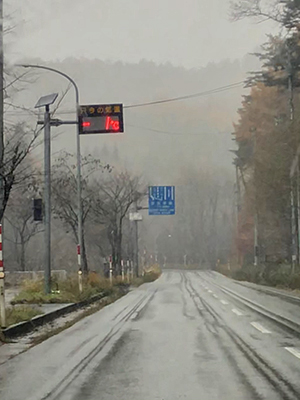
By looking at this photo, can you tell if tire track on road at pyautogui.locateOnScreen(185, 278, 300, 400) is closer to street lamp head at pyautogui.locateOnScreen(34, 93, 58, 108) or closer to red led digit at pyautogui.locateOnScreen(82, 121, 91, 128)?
red led digit at pyautogui.locateOnScreen(82, 121, 91, 128)

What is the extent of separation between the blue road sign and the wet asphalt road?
104 ft

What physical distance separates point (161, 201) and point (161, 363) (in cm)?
3837

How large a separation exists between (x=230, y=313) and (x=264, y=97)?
38.6 m

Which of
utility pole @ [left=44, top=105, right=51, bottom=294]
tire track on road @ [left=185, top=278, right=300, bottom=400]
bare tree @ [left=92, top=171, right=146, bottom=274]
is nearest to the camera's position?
tire track on road @ [left=185, top=278, right=300, bottom=400]

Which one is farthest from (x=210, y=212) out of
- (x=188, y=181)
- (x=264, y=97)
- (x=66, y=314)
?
(x=66, y=314)

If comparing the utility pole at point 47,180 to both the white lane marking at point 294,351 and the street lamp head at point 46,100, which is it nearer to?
the street lamp head at point 46,100

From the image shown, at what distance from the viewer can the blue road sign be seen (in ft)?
155

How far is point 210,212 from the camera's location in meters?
126

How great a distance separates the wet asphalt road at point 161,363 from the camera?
731 centimetres

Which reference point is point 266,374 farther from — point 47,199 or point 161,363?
point 47,199

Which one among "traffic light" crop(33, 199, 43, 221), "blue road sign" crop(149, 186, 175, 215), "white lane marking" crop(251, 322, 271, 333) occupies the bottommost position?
"white lane marking" crop(251, 322, 271, 333)

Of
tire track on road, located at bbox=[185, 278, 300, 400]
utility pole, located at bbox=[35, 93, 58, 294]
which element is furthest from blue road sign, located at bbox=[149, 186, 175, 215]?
tire track on road, located at bbox=[185, 278, 300, 400]

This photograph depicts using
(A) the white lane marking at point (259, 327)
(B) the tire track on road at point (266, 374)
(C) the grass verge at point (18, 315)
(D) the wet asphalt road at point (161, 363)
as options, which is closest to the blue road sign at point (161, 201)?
(C) the grass verge at point (18, 315)

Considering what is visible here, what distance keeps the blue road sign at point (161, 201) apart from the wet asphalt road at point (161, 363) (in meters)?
31.8
